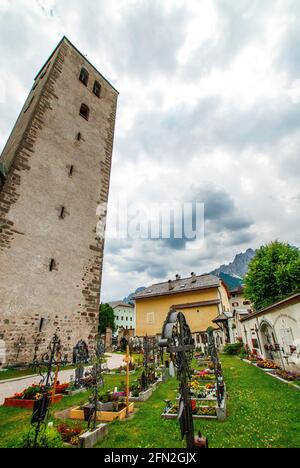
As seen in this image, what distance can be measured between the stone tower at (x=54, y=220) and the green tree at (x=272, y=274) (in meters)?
16.1

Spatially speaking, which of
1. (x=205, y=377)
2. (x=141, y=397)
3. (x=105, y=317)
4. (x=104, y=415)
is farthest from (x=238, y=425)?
(x=105, y=317)

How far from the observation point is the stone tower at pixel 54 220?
35.1ft

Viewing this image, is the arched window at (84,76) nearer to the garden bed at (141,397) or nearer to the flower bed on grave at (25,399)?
the flower bed on grave at (25,399)

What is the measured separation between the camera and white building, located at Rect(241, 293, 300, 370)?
33.5ft

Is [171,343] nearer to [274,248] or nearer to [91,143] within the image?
[91,143]

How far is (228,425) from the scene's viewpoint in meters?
5.38

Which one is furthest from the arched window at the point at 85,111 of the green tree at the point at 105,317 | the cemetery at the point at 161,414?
the green tree at the point at 105,317

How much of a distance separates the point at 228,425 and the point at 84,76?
2492cm

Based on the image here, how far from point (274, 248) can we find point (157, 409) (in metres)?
20.4

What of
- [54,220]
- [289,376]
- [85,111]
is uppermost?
[85,111]

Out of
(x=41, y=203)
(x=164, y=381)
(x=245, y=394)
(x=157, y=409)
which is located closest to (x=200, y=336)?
(x=164, y=381)

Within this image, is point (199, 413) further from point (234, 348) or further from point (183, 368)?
point (234, 348)

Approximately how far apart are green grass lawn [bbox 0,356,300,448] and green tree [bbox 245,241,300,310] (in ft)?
46.7
